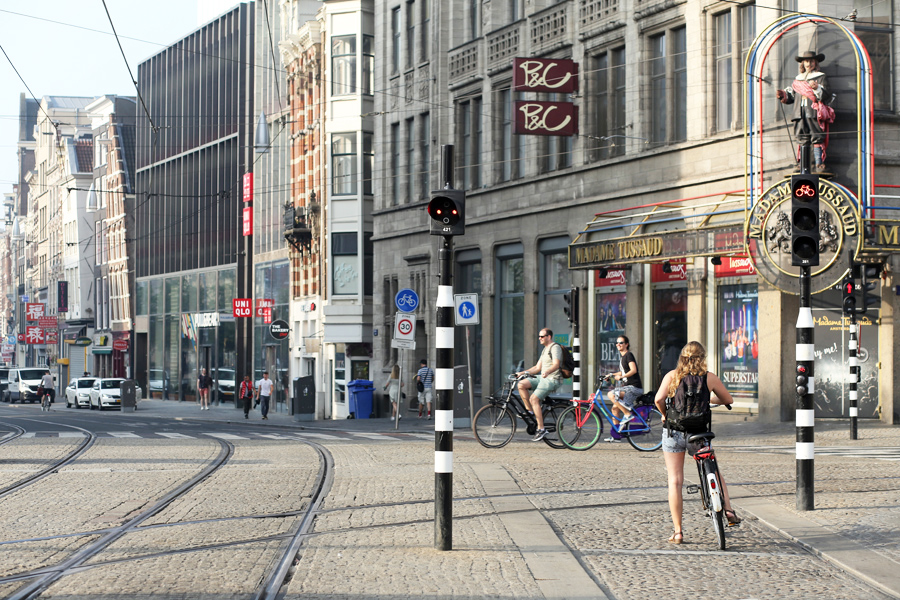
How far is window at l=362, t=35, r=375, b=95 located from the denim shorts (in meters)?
37.6

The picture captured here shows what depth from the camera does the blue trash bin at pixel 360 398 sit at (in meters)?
40.1

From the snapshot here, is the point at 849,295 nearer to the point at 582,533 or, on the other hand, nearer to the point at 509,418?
the point at 509,418

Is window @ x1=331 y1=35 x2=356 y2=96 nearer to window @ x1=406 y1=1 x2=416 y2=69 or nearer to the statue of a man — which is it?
window @ x1=406 y1=1 x2=416 y2=69

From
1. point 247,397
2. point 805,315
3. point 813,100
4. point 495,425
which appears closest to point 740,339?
point 813,100

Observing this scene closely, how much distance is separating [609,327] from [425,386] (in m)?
7.17

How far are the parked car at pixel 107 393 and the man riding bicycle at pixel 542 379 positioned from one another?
38.2 m

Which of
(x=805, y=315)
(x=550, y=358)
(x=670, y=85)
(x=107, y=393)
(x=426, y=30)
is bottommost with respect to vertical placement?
(x=107, y=393)

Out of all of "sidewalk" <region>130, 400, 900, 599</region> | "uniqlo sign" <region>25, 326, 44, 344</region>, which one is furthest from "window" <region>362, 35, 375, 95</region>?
"uniqlo sign" <region>25, 326, 44, 344</region>

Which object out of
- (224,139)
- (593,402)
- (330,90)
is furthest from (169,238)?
(593,402)

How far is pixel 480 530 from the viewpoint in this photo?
33.9ft

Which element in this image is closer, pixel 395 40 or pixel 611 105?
pixel 611 105

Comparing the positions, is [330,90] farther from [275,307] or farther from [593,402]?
[593,402]

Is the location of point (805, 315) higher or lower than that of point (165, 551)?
higher

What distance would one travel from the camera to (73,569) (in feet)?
28.0
